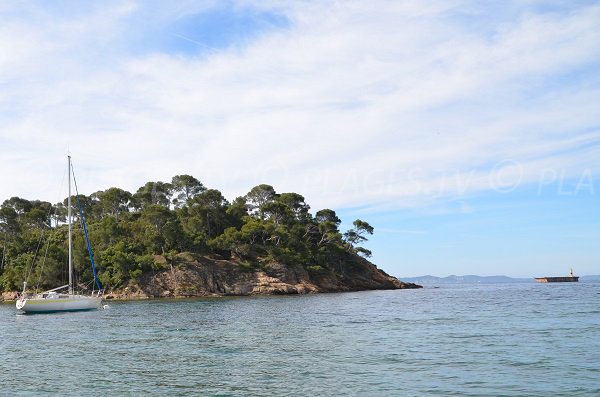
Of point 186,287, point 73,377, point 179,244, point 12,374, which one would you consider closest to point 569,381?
point 73,377

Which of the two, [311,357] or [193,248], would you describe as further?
[193,248]

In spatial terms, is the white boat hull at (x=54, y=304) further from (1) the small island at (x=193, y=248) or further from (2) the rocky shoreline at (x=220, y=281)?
(2) the rocky shoreline at (x=220, y=281)

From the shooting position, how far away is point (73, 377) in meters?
25.9

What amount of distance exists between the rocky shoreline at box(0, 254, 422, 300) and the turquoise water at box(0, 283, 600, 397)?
173ft

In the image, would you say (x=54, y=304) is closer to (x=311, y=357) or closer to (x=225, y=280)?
(x=225, y=280)

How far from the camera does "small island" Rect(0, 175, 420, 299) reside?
105938 mm

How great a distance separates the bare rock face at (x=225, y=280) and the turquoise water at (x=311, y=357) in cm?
5376

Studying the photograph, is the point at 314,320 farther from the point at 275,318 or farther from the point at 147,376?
the point at 147,376

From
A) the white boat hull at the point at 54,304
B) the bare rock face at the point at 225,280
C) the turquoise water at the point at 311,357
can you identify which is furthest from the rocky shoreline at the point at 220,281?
the turquoise water at the point at 311,357

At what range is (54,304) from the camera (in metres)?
66.7

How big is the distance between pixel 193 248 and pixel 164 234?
6540mm

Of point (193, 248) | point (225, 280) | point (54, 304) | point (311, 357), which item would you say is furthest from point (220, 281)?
point (311, 357)

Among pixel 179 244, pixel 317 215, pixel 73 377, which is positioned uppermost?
pixel 317 215

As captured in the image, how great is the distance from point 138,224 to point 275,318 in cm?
7587
